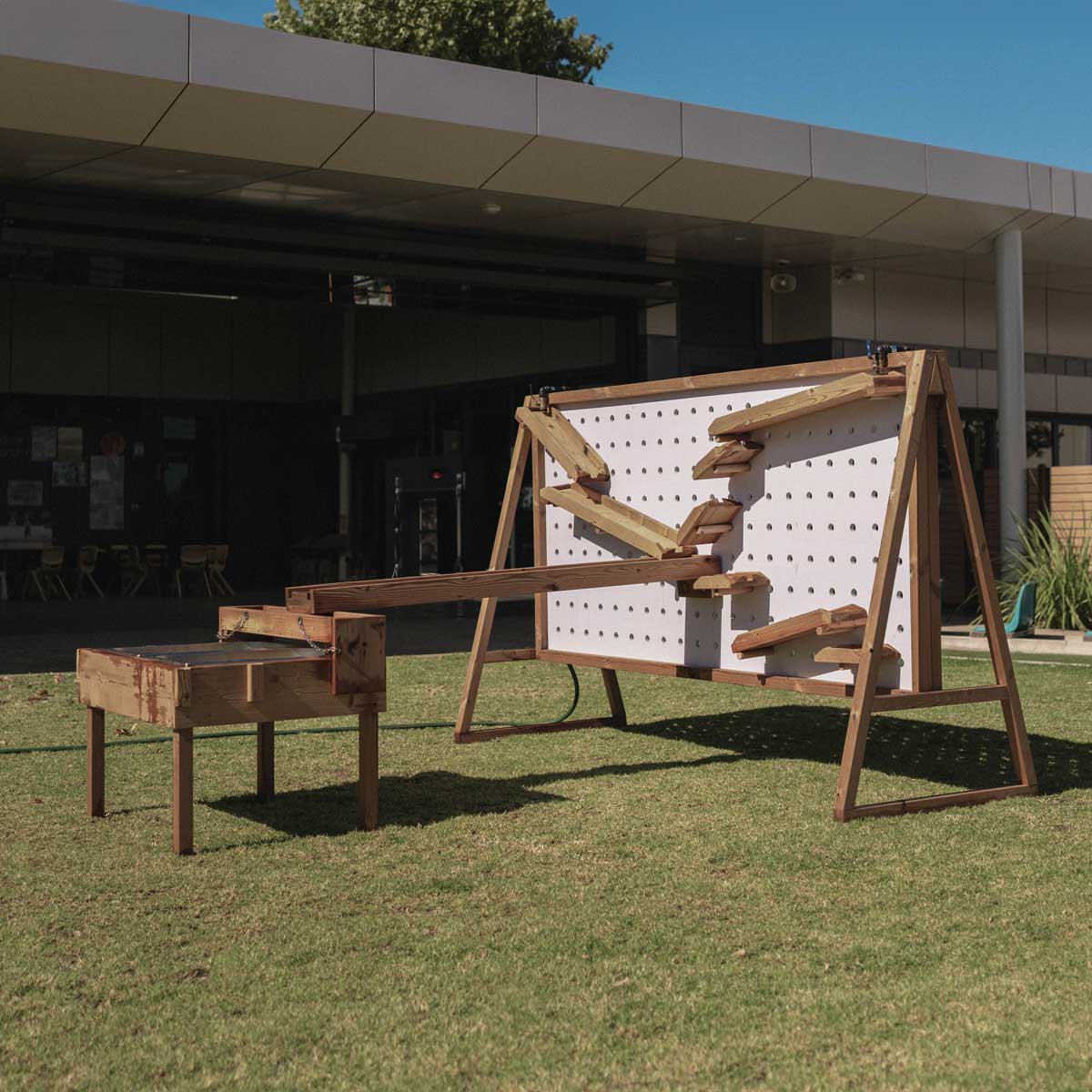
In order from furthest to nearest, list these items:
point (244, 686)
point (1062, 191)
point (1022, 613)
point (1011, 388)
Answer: point (1011, 388)
point (1062, 191)
point (1022, 613)
point (244, 686)

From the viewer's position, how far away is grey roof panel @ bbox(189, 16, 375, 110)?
11086 millimetres

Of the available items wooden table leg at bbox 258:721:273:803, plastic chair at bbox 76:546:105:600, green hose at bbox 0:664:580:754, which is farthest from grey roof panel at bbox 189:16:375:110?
plastic chair at bbox 76:546:105:600

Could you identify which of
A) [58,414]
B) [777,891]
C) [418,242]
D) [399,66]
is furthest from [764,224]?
[58,414]

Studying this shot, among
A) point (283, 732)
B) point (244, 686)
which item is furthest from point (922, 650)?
point (283, 732)

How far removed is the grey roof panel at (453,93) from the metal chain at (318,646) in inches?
295

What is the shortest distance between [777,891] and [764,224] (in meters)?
11.6

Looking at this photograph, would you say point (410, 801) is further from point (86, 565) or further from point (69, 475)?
point (69, 475)

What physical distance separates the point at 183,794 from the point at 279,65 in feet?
26.3

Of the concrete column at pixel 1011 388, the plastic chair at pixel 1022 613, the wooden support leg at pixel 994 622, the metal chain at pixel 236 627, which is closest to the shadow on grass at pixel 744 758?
the wooden support leg at pixel 994 622

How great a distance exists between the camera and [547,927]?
408 cm

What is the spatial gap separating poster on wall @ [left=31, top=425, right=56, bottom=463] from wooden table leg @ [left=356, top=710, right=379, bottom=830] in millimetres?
19769

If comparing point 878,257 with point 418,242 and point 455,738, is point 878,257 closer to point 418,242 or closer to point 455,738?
point 418,242

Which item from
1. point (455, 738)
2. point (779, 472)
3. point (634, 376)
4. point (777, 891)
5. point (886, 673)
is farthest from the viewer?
point (634, 376)

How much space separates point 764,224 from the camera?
15.0 metres
